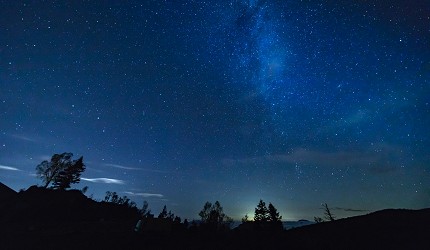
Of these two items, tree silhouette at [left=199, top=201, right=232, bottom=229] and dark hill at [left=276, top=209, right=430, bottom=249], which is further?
tree silhouette at [left=199, top=201, right=232, bottom=229]

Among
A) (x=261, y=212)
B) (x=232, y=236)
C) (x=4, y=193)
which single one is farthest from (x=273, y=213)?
(x=4, y=193)

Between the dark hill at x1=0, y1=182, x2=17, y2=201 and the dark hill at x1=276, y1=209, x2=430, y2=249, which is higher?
the dark hill at x1=0, y1=182, x2=17, y2=201

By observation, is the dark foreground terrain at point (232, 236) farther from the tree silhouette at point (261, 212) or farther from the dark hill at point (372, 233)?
the tree silhouette at point (261, 212)

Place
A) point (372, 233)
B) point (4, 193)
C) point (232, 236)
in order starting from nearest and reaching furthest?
point (372, 233)
point (232, 236)
point (4, 193)

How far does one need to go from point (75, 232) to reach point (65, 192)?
31.1m

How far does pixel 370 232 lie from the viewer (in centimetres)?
3281

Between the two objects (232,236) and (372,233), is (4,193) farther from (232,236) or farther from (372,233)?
(372,233)

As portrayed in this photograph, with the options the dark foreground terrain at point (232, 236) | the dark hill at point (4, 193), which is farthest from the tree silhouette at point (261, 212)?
→ the dark hill at point (4, 193)

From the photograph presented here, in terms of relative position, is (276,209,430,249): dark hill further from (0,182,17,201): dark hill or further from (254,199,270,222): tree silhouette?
(0,182,17,201): dark hill

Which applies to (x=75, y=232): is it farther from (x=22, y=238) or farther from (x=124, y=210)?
(x=124, y=210)

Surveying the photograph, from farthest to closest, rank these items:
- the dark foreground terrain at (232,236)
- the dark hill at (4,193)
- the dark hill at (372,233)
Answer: the dark hill at (4,193)
the dark foreground terrain at (232,236)
the dark hill at (372,233)

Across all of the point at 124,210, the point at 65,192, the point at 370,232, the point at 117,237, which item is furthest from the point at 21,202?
the point at 370,232

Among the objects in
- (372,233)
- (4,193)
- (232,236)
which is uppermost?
(4,193)

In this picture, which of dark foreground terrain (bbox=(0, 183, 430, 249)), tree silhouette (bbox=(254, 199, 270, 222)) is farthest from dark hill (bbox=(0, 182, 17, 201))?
tree silhouette (bbox=(254, 199, 270, 222))
